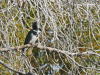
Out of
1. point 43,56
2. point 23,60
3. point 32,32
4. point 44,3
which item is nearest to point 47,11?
point 44,3

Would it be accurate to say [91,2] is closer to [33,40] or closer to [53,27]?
[53,27]

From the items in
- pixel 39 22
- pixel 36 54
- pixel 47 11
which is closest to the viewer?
pixel 39 22

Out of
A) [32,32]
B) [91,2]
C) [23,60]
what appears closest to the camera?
[23,60]

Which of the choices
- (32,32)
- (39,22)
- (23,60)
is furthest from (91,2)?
(32,32)

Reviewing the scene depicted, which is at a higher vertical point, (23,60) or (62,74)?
(23,60)

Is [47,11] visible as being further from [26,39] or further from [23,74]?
[26,39]

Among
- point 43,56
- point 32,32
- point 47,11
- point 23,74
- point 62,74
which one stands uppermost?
point 47,11

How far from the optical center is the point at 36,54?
325 centimetres

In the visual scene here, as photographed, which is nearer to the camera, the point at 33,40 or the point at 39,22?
the point at 39,22

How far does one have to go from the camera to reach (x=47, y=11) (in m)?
1.46

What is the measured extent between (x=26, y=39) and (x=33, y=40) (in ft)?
0.37

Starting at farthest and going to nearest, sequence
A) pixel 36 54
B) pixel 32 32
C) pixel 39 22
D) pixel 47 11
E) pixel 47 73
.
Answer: pixel 36 54 → pixel 47 73 → pixel 32 32 → pixel 47 11 → pixel 39 22

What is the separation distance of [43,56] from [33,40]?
15.9 inches

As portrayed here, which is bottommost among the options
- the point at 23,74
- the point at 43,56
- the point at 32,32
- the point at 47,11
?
the point at 43,56
